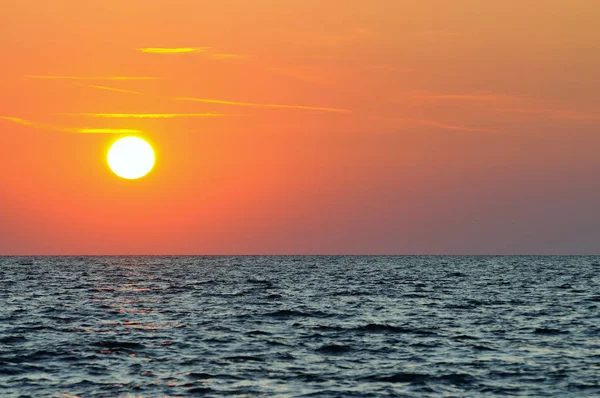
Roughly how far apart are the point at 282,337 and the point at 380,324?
7266 mm

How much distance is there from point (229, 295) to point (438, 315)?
23.7 meters

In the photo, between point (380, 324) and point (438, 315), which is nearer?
point (380, 324)

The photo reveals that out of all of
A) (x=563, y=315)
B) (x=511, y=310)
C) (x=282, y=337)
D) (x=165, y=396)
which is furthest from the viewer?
(x=511, y=310)

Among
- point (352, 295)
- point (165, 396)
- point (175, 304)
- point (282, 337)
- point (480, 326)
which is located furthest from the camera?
point (352, 295)

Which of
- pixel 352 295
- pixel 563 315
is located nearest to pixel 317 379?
pixel 563 315

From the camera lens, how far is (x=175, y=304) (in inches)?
2400

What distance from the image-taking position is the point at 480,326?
1802 inches

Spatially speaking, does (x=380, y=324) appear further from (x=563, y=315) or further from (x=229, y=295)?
(x=229, y=295)

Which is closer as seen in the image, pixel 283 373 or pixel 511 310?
pixel 283 373

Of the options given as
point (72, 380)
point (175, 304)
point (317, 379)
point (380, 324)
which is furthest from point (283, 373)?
point (175, 304)

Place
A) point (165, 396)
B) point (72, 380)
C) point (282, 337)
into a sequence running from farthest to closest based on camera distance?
1. point (282, 337)
2. point (72, 380)
3. point (165, 396)

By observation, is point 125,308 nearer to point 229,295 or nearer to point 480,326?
point 229,295

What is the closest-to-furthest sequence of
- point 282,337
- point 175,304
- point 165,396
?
point 165,396
point 282,337
point 175,304

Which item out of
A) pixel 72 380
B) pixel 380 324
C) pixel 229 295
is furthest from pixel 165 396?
pixel 229 295
